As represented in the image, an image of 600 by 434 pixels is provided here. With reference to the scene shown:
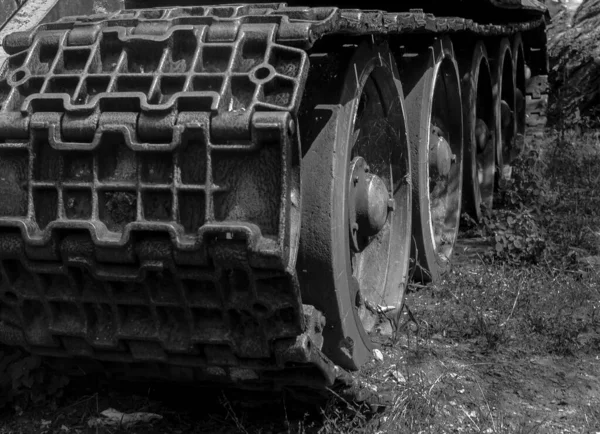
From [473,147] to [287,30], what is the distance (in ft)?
10.1

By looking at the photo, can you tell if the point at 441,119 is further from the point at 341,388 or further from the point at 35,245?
the point at 35,245

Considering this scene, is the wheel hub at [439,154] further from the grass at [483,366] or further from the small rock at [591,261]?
the small rock at [591,261]

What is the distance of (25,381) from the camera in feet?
10.5

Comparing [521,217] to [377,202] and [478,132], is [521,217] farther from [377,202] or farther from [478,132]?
[377,202]

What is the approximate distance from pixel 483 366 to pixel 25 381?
1.78 meters

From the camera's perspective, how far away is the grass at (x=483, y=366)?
3.20 m

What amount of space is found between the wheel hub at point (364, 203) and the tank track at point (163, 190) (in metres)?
0.75

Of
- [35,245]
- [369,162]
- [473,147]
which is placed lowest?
[473,147]

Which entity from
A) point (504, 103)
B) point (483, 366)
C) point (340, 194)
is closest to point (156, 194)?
point (340, 194)

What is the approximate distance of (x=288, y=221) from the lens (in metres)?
2.47

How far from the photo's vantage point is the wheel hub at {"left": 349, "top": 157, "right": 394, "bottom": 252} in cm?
352

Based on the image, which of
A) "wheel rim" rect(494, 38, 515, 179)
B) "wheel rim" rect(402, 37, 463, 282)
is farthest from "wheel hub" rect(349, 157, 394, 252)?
"wheel rim" rect(494, 38, 515, 179)

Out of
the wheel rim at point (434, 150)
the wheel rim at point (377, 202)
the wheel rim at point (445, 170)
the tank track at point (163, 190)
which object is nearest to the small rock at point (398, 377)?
the wheel rim at point (377, 202)

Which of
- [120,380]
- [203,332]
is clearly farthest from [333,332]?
[120,380]
